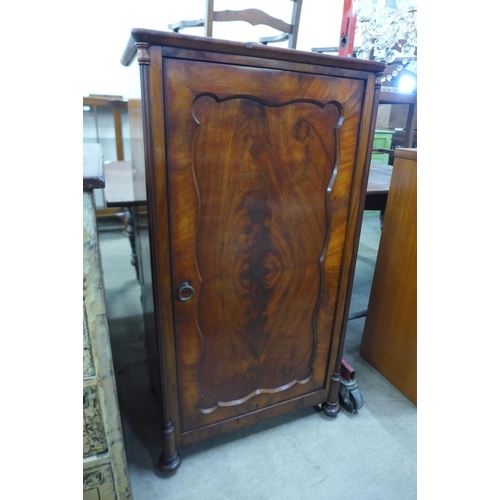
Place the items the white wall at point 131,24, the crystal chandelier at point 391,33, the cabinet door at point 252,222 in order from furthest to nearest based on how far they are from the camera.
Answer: the white wall at point 131,24, the crystal chandelier at point 391,33, the cabinet door at point 252,222

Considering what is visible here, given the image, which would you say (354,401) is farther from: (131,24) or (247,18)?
(131,24)

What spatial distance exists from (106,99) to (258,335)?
2742 millimetres

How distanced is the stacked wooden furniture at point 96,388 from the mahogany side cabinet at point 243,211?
166mm

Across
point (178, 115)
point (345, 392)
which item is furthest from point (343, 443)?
point (178, 115)

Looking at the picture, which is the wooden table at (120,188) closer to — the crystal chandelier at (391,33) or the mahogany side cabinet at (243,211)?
the mahogany side cabinet at (243,211)

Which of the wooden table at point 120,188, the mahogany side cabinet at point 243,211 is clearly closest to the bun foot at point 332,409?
the mahogany side cabinet at point 243,211

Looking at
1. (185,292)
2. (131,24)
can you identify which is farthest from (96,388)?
(131,24)

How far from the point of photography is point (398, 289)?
160 centimetres

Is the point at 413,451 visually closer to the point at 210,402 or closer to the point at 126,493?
the point at 210,402

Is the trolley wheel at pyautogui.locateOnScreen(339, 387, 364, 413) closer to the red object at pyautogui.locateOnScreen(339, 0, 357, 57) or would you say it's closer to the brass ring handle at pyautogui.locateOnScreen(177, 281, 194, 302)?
the brass ring handle at pyautogui.locateOnScreen(177, 281, 194, 302)

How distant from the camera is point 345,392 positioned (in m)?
1.48

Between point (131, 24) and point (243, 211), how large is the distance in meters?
2.88

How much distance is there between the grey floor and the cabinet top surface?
1266mm

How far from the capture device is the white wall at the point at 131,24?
2930 mm
